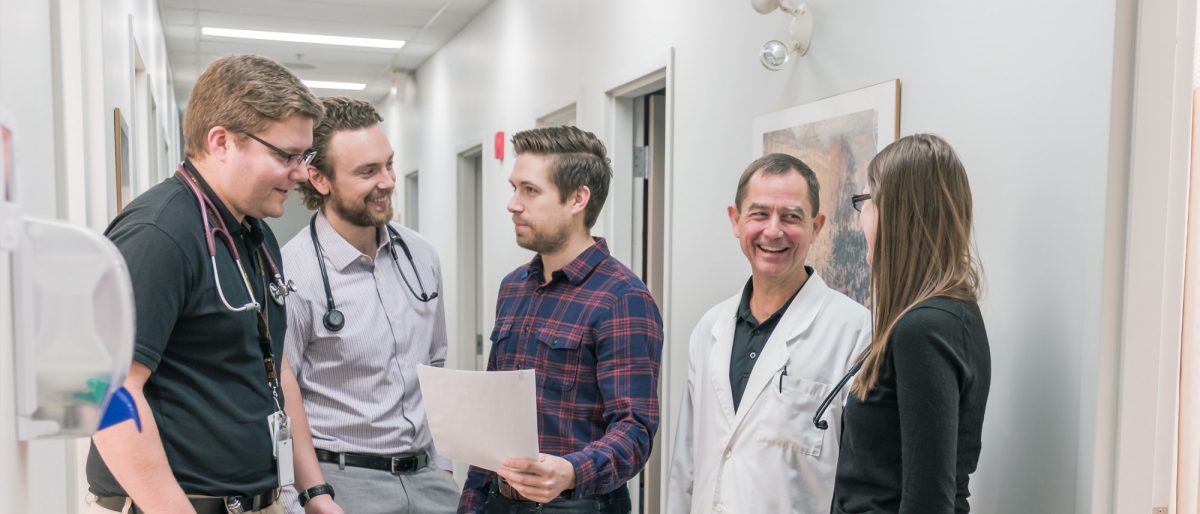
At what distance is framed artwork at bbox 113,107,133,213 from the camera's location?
2.67 meters

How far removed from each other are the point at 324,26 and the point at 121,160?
3.62 m

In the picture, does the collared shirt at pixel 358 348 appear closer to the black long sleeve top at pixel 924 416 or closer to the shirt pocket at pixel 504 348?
the shirt pocket at pixel 504 348

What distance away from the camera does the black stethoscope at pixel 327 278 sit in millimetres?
1913

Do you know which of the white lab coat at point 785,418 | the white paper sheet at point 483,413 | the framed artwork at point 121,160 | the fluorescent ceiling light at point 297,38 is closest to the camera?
the white paper sheet at point 483,413

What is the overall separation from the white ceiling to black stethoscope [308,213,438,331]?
3693 mm

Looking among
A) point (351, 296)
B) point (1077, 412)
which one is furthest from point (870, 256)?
point (351, 296)

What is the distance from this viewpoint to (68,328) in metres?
0.64

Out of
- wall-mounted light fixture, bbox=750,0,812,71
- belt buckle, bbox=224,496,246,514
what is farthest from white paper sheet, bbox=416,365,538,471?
wall-mounted light fixture, bbox=750,0,812,71

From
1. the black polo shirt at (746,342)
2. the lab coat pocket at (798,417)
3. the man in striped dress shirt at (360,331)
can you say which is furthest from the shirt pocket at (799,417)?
the man in striped dress shirt at (360,331)

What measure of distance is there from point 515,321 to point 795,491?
721mm

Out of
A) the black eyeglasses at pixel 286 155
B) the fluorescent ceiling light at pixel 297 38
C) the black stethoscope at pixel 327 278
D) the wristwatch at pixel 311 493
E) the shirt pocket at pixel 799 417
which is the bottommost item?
the wristwatch at pixel 311 493

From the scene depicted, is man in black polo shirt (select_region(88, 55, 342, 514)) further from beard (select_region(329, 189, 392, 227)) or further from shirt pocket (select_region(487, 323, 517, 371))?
shirt pocket (select_region(487, 323, 517, 371))

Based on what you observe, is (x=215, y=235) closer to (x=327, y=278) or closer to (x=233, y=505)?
(x=233, y=505)

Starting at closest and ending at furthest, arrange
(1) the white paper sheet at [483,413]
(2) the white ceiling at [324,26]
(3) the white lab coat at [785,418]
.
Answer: (1) the white paper sheet at [483,413], (3) the white lab coat at [785,418], (2) the white ceiling at [324,26]
